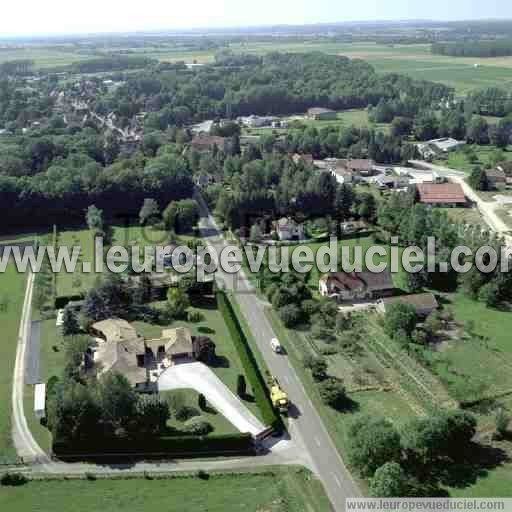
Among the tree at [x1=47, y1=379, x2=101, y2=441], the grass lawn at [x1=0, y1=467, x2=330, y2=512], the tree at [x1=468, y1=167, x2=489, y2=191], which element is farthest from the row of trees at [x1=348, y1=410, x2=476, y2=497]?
the tree at [x1=468, y1=167, x2=489, y2=191]

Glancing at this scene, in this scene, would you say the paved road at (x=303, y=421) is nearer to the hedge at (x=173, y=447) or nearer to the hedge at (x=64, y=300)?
the hedge at (x=173, y=447)

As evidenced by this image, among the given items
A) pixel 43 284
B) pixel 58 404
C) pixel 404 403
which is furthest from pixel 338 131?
pixel 58 404

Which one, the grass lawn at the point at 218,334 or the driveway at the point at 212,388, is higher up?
the grass lawn at the point at 218,334

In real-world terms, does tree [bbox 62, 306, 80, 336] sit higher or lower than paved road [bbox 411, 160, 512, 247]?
lower

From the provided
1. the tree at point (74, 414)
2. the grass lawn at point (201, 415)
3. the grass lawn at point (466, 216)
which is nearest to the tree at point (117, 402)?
the tree at point (74, 414)

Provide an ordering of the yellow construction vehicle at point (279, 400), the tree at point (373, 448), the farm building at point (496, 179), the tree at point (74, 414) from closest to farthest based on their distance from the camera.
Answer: the tree at point (373, 448) < the tree at point (74, 414) < the yellow construction vehicle at point (279, 400) < the farm building at point (496, 179)

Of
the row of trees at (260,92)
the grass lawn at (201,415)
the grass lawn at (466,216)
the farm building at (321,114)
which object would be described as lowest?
the grass lawn at (201,415)

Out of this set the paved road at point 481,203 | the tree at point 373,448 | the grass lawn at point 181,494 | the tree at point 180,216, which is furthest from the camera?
the paved road at point 481,203

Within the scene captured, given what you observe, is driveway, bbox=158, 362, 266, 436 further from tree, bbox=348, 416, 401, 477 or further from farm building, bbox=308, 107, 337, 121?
farm building, bbox=308, 107, 337, 121
